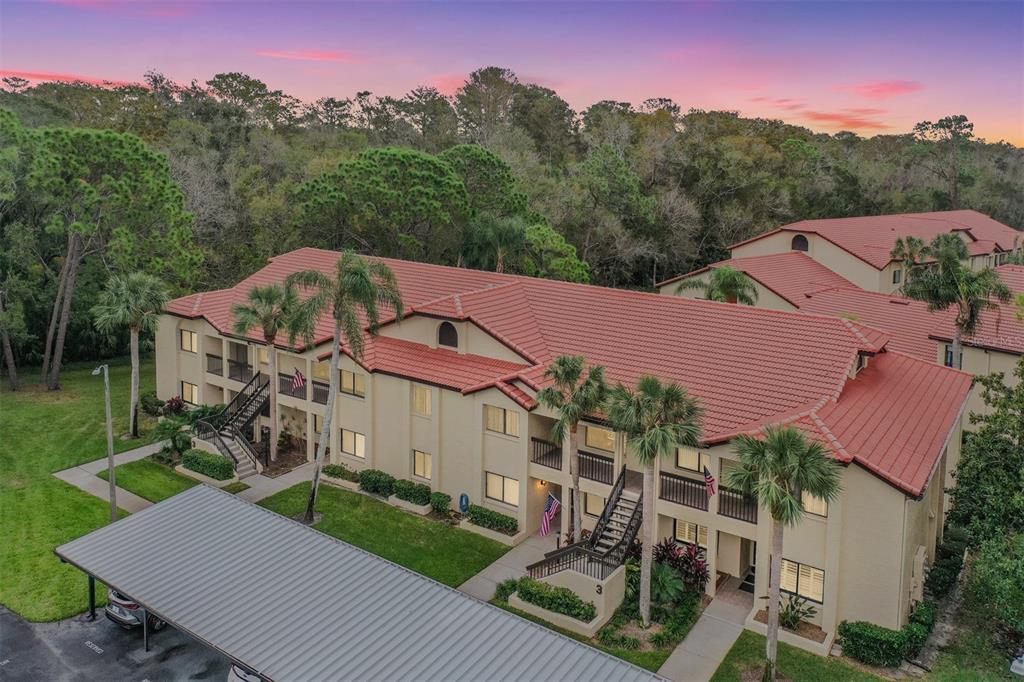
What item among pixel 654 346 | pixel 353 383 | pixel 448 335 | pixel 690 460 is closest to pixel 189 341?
pixel 353 383

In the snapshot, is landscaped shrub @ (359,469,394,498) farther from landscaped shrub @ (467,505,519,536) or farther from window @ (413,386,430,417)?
landscaped shrub @ (467,505,519,536)

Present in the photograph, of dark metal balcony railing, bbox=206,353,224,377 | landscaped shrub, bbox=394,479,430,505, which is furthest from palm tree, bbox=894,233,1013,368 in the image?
dark metal balcony railing, bbox=206,353,224,377

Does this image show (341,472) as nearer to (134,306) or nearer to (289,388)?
(289,388)

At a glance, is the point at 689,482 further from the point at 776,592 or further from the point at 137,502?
the point at 137,502

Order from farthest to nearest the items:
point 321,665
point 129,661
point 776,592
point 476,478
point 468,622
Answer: point 476,478, point 129,661, point 776,592, point 468,622, point 321,665

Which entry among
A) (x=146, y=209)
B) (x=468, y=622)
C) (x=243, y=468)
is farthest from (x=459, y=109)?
(x=468, y=622)

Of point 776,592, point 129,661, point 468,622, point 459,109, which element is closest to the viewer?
point 468,622
